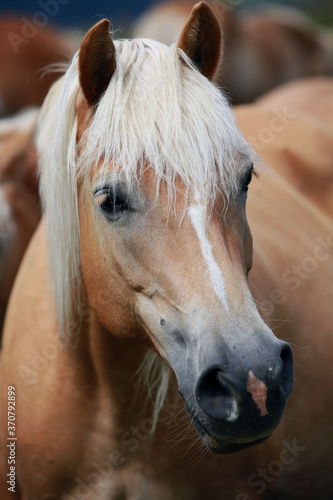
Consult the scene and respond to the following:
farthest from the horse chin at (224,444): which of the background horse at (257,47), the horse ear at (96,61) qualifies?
the background horse at (257,47)

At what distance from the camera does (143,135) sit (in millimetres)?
1466

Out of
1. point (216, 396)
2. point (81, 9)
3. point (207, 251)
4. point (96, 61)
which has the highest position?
point (96, 61)

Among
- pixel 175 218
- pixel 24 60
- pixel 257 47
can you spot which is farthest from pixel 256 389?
pixel 257 47

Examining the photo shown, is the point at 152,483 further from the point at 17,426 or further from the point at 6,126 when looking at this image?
the point at 6,126

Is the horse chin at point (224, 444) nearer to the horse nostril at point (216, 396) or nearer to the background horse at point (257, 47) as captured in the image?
the horse nostril at point (216, 396)

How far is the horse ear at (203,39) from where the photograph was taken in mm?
1597

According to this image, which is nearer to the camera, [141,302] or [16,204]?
[141,302]

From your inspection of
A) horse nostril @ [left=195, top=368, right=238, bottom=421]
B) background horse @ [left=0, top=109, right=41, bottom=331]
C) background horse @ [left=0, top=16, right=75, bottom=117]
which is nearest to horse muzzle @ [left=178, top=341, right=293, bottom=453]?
horse nostril @ [left=195, top=368, right=238, bottom=421]

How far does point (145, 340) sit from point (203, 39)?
0.86 metres

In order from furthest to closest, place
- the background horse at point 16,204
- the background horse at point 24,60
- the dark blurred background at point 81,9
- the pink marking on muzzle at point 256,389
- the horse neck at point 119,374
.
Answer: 1. the dark blurred background at point 81,9
2. the background horse at point 24,60
3. the background horse at point 16,204
4. the horse neck at point 119,374
5. the pink marking on muzzle at point 256,389

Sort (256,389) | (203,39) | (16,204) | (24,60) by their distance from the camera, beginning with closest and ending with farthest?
(256,389), (203,39), (16,204), (24,60)

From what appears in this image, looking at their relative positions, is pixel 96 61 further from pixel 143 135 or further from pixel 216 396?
pixel 216 396

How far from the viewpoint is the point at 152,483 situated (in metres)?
1.85

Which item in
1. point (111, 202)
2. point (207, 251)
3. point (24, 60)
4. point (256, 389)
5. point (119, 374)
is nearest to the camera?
point (256, 389)
